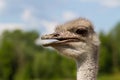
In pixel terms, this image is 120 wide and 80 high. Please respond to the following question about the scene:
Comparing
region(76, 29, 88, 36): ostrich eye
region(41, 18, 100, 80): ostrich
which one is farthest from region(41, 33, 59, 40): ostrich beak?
region(76, 29, 88, 36): ostrich eye

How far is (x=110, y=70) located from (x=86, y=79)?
259ft

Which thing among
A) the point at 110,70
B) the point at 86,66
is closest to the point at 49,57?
the point at 110,70

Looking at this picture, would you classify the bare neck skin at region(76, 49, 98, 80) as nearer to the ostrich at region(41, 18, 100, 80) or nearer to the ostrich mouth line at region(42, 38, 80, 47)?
the ostrich at region(41, 18, 100, 80)

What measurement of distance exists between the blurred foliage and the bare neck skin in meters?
64.4

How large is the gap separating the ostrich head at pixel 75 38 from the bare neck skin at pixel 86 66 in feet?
0.24

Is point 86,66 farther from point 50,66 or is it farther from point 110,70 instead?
point 110,70

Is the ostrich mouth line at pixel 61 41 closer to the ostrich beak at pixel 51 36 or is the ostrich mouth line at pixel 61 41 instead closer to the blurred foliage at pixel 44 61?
the ostrich beak at pixel 51 36

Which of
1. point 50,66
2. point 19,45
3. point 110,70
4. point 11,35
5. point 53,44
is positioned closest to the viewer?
point 53,44

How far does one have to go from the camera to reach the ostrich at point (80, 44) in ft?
23.6

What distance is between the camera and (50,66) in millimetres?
78250

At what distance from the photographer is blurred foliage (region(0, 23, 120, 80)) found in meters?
76.8

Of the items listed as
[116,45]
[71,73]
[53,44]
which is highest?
[116,45]

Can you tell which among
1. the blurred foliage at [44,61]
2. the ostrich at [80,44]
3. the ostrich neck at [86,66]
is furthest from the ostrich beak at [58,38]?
the blurred foliage at [44,61]

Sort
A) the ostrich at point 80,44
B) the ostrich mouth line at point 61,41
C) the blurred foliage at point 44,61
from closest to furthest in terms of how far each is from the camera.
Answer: the ostrich mouth line at point 61,41, the ostrich at point 80,44, the blurred foliage at point 44,61
